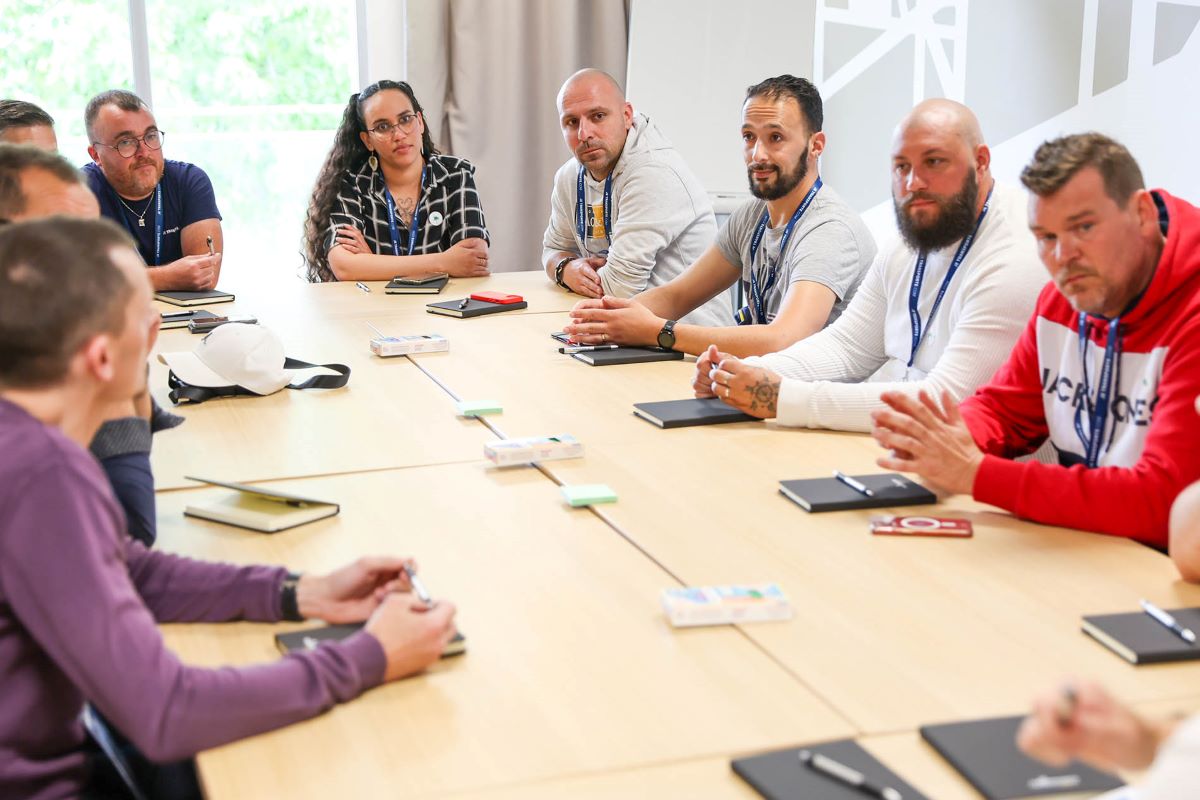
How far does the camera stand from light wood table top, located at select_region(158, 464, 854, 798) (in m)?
1.28

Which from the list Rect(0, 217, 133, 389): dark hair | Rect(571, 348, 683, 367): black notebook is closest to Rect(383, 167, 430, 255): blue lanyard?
Rect(571, 348, 683, 367): black notebook

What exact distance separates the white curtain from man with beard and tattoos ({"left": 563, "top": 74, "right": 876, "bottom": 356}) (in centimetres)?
235

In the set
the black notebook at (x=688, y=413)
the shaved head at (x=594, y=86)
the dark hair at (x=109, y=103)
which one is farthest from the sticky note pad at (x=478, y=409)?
the dark hair at (x=109, y=103)

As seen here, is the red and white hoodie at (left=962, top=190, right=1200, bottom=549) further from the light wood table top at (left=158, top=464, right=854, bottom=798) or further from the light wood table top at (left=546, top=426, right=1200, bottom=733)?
the light wood table top at (left=158, top=464, right=854, bottom=798)

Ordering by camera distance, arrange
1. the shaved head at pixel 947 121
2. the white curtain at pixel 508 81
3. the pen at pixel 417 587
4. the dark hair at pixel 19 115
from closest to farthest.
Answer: the pen at pixel 417 587 < the shaved head at pixel 947 121 < the dark hair at pixel 19 115 < the white curtain at pixel 508 81

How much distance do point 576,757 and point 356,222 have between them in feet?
11.7

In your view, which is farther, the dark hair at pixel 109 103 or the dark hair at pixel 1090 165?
Answer: the dark hair at pixel 109 103

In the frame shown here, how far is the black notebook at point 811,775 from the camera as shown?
3.91 ft

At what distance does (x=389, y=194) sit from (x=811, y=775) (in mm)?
3730

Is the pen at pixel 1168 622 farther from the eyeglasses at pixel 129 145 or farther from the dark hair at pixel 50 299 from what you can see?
the eyeglasses at pixel 129 145

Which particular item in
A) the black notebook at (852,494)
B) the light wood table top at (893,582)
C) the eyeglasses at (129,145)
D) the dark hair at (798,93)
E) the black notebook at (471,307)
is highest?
the dark hair at (798,93)

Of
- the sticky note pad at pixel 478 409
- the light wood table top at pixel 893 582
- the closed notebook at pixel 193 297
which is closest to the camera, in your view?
the light wood table top at pixel 893 582

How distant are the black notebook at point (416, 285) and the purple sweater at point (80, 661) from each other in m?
2.91

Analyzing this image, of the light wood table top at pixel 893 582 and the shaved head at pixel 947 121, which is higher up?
the shaved head at pixel 947 121
